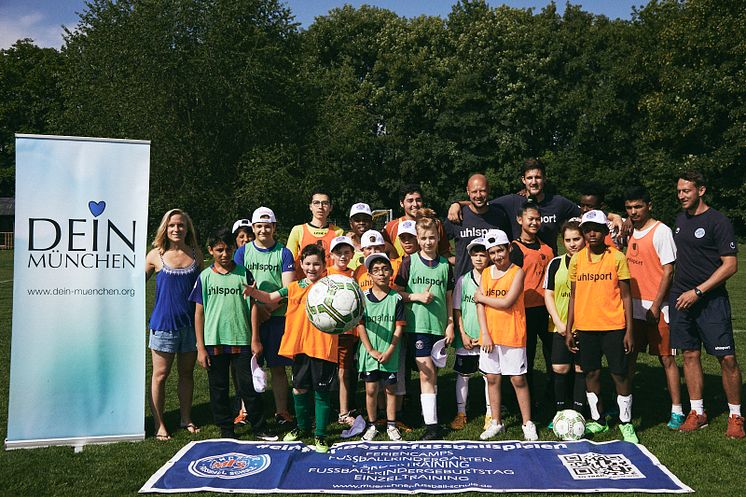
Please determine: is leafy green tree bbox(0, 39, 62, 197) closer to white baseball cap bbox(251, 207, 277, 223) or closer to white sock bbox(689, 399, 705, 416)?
white baseball cap bbox(251, 207, 277, 223)

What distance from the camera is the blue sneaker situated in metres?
6.46

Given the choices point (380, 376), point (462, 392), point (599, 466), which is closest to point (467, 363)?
point (462, 392)

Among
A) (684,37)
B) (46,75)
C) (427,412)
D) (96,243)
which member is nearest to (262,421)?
(427,412)

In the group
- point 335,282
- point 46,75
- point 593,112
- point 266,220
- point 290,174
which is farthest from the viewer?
point 46,75

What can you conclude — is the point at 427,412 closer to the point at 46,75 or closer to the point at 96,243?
the point at 96,243

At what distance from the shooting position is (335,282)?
5777 millimetres

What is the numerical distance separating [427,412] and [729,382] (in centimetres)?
274

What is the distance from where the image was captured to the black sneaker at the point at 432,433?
6203 millimetres

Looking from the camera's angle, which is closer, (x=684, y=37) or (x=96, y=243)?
(x=96, y=243)

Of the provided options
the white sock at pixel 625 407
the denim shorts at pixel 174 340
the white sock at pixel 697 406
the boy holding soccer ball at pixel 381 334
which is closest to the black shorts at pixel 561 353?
the white sock at pixel 625 407

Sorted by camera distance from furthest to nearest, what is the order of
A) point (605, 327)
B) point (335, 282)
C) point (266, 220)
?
point (266, 220), point (605, 327), point (335, 282)

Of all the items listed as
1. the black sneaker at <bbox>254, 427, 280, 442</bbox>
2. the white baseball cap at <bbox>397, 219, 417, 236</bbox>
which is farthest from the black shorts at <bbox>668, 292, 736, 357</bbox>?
the black sneaker at <bbox>254, 427, 280, 442</bbox>

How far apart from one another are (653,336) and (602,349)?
683 mm

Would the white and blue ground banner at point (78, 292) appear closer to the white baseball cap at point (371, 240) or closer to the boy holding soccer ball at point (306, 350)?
the boy holding soccer ball at point (306, 350)
